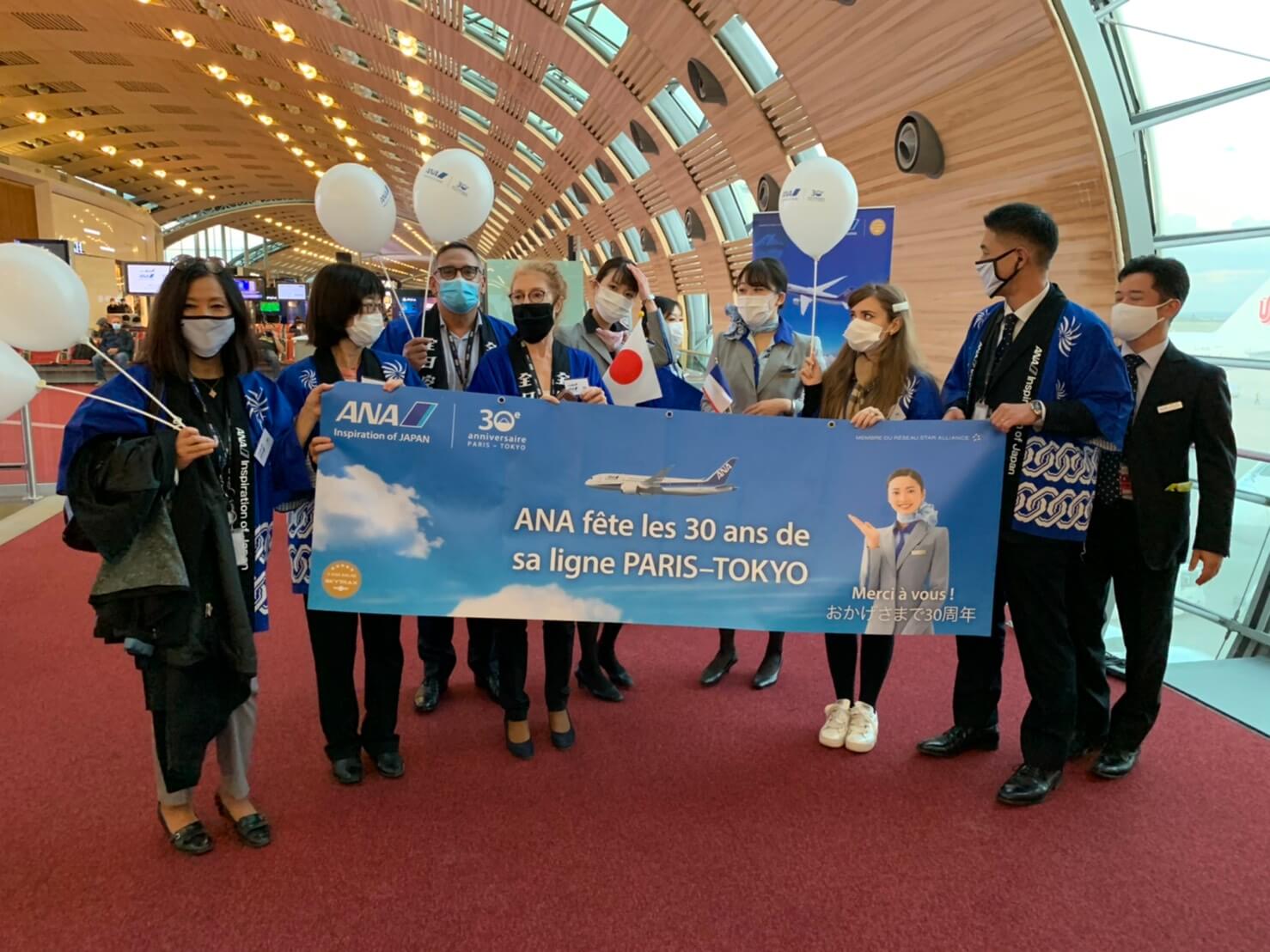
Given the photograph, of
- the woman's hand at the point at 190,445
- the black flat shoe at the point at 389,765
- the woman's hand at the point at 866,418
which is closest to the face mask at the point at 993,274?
the woman's hand at the point at 866,418

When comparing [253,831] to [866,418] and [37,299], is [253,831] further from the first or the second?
[866,418]

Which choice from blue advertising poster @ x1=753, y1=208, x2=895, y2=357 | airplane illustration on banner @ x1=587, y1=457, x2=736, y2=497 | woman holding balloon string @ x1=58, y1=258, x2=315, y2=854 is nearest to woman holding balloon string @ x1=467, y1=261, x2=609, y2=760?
airplane illustration on banner @ x1=587, y1=457, x2=736, y2=497

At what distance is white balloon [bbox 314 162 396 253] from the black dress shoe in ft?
7.84

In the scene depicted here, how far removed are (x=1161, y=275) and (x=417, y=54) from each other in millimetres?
14971

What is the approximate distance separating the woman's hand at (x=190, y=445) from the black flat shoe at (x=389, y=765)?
1.22 meters

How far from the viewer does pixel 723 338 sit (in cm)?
341

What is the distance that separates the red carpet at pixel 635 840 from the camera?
6.48ft

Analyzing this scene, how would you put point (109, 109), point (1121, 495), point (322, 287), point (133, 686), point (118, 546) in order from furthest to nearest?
point (109, 109) < point (133, 686) < point (1121, 495) < point (322, 287) < point (118, 546)

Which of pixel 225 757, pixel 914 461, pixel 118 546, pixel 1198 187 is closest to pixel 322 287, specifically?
pixel 118 546

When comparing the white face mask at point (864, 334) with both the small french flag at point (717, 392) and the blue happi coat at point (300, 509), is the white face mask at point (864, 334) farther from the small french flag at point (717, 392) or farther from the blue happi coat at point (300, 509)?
the blue happi coat at point (300, 509)

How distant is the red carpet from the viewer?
6.48 feet

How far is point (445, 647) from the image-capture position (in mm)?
3217

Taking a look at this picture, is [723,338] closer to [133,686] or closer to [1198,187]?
[133,686]

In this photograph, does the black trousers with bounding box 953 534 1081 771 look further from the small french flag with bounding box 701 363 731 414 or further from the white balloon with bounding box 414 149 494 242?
the white balloon with bounding box 414 149 494 242
